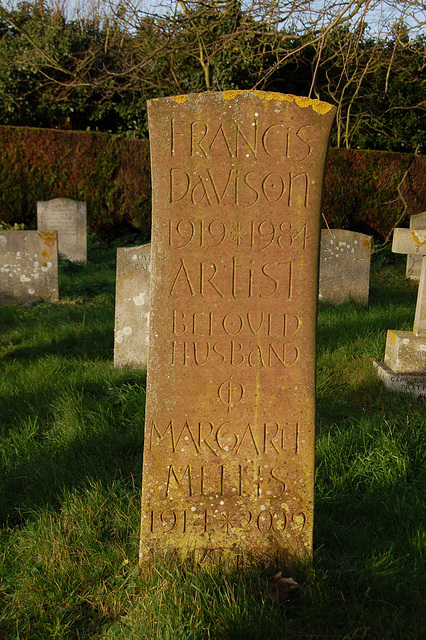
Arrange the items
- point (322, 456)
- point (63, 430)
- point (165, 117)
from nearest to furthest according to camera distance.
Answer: point (165, 117) → point (322, 456) → point (63, 430)

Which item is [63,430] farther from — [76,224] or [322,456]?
[76,224]

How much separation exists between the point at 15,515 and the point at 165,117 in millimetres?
1996

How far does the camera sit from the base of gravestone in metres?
3.93

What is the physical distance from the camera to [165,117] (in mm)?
1899

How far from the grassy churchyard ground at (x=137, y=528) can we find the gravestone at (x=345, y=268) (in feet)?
8.74

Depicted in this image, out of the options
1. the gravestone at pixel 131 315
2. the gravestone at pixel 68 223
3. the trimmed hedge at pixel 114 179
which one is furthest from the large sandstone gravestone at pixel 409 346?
the trimmed hedge at pixel 114 179

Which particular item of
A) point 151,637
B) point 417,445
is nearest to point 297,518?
point 151,637

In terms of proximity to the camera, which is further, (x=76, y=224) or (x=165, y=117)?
(x=76, y=224)

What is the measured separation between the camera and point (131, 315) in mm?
4578

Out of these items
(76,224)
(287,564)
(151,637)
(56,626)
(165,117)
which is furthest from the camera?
(76,224)

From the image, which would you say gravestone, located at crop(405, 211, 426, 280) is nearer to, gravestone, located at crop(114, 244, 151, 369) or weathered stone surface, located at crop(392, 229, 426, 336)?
weathered stone surface, located at crop(392, 229, 426, 336)

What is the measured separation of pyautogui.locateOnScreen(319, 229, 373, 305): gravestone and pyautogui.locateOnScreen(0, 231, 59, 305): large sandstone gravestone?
150 inches

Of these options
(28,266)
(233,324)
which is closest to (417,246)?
(233,324)

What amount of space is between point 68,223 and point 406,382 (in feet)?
26.2
